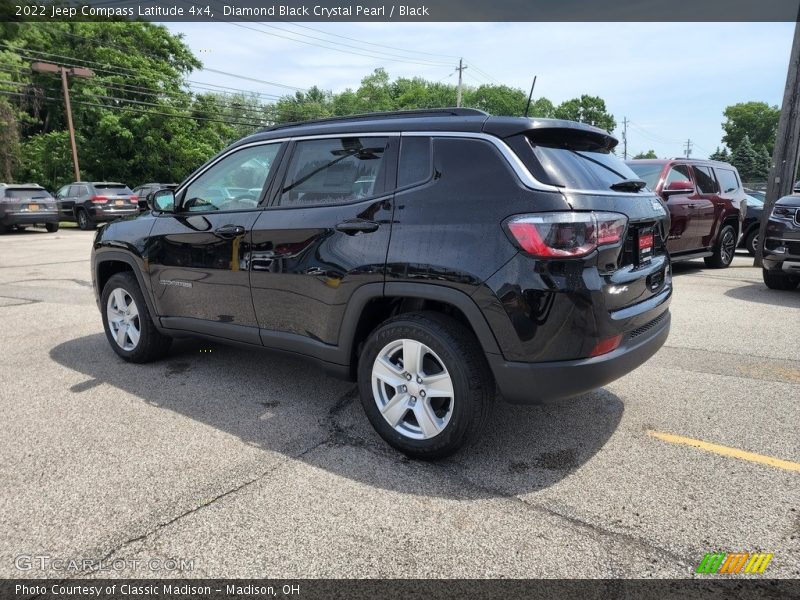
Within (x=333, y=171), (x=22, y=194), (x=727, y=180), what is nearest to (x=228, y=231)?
(x=333, y=171)

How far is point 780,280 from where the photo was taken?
7.96 meters

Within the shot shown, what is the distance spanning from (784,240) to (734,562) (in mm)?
6583

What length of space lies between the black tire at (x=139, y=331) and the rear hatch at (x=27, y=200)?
16685mm

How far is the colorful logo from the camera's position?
222 cm

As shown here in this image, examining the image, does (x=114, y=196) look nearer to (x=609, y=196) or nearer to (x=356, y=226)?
(x=356, y=226)

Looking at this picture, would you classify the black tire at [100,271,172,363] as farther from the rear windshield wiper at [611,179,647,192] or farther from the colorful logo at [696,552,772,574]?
the colorful logo at [696,552,772,574]

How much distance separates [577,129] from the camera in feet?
10.4

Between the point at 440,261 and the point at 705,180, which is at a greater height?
the point at 705,180

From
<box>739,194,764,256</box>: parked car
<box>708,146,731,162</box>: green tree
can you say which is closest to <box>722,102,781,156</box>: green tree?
<box>708,146,731,162</box>: green tree

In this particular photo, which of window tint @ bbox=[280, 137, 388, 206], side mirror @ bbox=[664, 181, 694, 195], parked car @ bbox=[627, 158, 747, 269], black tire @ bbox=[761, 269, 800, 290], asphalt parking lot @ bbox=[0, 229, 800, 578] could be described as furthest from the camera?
parked car @ bbox=[627, 158, 747, 269]

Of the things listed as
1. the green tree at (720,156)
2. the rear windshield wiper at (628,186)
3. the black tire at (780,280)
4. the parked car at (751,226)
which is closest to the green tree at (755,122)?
Result: the green tree at (720,156)

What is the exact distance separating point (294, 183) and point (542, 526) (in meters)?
2.49

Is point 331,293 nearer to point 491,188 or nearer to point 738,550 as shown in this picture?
point 491,188

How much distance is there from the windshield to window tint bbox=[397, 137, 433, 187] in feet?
22.0
